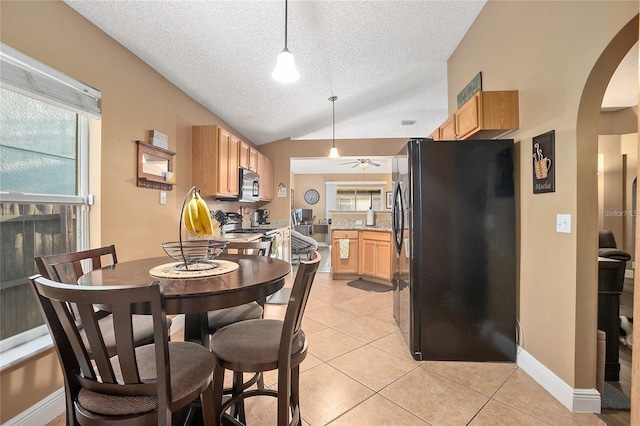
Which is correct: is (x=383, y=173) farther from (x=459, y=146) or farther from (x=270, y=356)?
(x=270, y=356)

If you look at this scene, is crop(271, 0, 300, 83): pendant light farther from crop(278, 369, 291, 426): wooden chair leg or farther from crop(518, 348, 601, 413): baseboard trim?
crop(518, 348, 601, 413): baseboard trim

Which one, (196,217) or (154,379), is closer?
(154,379)

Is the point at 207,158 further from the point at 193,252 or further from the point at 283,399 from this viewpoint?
the point at 283,399

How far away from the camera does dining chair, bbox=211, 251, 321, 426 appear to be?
3.76ft

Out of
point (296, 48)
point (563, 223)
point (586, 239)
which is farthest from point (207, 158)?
point (586, 239)

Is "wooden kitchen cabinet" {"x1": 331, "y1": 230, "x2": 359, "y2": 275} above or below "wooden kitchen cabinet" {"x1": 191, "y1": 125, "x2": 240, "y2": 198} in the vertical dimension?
below

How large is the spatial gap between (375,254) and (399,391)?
2763mm

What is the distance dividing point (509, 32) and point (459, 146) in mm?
965

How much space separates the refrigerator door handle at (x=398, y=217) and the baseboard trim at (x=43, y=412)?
255cm

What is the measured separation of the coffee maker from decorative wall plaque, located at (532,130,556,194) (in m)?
4.38

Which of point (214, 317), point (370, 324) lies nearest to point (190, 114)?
point (214, 317)

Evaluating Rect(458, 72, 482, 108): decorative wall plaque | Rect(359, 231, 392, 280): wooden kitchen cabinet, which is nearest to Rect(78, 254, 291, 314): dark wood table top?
Rect(458, 72, 482, 108): decorative wall plaque

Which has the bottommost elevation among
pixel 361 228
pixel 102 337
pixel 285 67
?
pixel 102 337

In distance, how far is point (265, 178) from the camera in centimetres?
520
